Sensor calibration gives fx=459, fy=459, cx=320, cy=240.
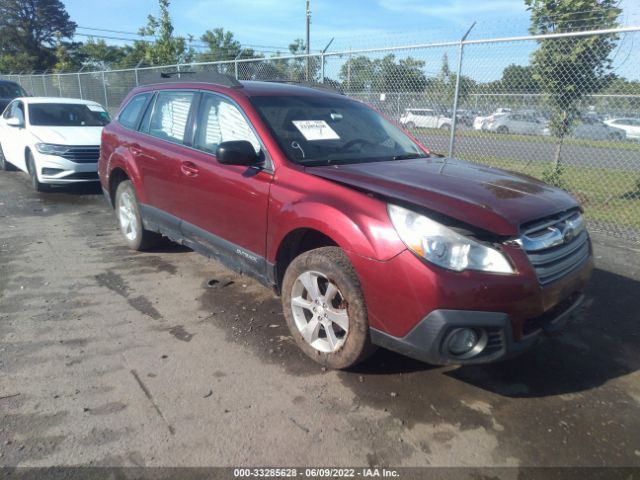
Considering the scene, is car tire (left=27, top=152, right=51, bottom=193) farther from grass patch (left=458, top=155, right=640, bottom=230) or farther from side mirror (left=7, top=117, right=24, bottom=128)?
grass patch (left=458, top=155, right=640, bottom=230)

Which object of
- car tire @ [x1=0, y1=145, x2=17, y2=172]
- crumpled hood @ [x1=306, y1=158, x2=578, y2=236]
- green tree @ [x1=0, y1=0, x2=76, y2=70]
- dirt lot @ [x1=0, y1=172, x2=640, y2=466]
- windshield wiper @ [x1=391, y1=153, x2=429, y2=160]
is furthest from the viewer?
green tree @ [x1=0, y1=0, x2=76, y2=70]

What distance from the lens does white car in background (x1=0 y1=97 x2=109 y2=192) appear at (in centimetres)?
760

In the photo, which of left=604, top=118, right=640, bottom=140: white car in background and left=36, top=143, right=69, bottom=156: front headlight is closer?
left=604, top=118, right=640, bottom=140: white car in background

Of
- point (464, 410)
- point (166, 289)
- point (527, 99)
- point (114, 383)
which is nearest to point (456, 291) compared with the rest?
point (464, 410)

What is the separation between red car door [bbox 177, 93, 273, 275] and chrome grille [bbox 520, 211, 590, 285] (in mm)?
1713

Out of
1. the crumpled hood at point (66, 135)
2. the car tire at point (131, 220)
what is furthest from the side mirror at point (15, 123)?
the car tire at point (131, 220)

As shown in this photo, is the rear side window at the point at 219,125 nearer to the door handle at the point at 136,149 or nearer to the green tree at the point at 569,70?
the door handle at the point at 136,149

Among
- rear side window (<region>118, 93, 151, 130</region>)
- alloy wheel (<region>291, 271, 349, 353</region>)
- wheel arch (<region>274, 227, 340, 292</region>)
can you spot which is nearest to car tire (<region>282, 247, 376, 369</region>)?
alloy wheel (<region>291, 271, 349, 353</region>)

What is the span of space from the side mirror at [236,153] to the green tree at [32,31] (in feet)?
193

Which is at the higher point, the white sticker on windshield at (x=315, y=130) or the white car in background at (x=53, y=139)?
the white sticker on windshield at (x=315, y=130)

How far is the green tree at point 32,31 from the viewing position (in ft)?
171

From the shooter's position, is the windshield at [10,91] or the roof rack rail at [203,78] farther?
the windshield at [10,91]

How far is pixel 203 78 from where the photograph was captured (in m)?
4.14

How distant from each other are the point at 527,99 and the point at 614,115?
47.4 inches
